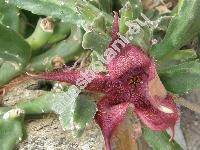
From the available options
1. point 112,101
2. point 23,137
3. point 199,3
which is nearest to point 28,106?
point 23,137

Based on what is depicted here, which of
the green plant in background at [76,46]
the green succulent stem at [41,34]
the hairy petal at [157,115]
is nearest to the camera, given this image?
the hairy petal at [157,115]

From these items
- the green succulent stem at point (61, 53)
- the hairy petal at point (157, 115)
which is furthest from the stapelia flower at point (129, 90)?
the green succulent stem at point (61, 53)

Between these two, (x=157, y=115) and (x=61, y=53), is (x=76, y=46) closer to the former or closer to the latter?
(x=61, y=53)

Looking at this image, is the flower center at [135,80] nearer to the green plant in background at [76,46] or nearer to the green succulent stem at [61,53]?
the green plant in background at [76,46]

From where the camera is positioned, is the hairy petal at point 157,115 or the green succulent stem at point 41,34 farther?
the green succulent stem at point 41,34

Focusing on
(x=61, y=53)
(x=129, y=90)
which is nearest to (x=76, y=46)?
(x=61, y=53)

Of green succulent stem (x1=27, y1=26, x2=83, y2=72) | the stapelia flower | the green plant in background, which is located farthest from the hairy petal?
green succulent stem (x1=27, y1=26, x2=83, y2=72)

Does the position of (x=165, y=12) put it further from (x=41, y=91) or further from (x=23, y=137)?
(x=23, y=137)

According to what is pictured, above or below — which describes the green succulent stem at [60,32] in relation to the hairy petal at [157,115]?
above

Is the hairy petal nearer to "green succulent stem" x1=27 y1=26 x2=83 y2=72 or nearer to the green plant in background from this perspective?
the green plant in background
